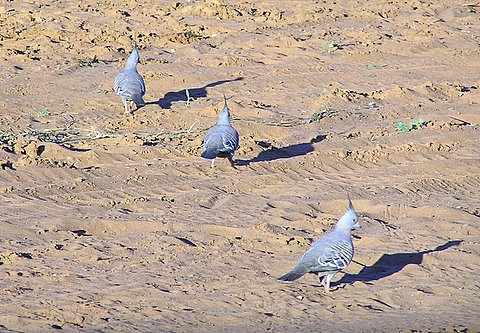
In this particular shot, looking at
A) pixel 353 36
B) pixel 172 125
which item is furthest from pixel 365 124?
pixel 353 36

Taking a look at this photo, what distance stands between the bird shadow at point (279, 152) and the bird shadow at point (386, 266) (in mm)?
3069

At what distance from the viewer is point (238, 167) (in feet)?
36.9

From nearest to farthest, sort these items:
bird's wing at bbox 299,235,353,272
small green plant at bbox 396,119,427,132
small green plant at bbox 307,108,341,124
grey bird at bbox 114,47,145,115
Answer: bird's wing at bbox 299,235,353,272 < small green plant at bbox 396,119,427,132 < grey bird at bbox 114,47,145,115 < small green plant at bbox 307,108,341,124

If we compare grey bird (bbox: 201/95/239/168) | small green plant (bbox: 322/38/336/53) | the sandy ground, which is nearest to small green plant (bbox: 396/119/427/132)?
the sandy ground

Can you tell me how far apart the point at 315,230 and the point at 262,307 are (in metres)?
1.90

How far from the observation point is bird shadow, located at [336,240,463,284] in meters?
8.28

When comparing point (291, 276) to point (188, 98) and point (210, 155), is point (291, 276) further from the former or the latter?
point (188, 98)

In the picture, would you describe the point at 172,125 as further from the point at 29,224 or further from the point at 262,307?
the point at 262,307

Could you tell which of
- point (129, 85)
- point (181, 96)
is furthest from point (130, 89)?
point (181, 96)

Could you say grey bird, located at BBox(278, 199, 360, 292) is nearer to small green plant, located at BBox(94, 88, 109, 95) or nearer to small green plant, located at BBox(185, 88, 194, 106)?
small green plant, located at BBox(185, 88, 194, 106)

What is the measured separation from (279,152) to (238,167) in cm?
82

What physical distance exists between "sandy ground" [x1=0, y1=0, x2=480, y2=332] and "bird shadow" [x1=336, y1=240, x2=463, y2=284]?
0.02m

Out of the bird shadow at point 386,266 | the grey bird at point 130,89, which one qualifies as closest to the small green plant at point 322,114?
the grey bird at point 130,89

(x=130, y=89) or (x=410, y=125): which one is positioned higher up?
(x=130, y=89)
